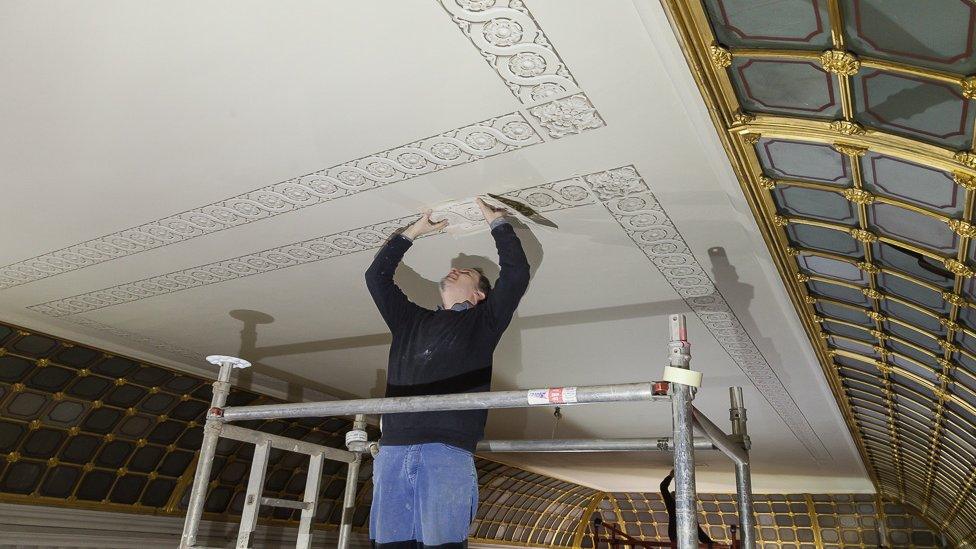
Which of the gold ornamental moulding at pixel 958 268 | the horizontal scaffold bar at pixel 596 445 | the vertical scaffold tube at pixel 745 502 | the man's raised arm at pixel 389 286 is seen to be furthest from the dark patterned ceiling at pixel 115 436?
the gold ornamental moulding at pixel 958 268

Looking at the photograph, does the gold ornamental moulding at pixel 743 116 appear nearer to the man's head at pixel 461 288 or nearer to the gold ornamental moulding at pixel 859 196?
the gold ornamental moulding at pixel 859 196

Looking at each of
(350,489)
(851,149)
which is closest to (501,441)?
(350,489)

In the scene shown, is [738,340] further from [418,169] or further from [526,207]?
[418,169]

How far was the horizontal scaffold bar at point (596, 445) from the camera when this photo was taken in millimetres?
3070

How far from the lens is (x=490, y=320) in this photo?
260 cm

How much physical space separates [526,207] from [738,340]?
9.29 feet

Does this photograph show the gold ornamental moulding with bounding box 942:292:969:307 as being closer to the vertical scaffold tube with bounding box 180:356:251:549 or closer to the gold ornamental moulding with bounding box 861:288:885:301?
the gold ornamental moulding with bounding box 861:288:885:301

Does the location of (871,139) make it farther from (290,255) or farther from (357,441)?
(290,255)

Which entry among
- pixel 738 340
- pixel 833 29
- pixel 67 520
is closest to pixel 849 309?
pixel 738 340

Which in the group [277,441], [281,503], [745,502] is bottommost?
[281,503]

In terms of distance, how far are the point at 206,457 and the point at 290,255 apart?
7.05 feet

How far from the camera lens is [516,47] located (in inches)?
112

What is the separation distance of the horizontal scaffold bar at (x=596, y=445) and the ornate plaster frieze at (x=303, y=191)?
1487 mm

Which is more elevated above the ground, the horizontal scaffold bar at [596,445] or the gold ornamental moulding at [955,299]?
the gold ornamental moulding at [955,299]
